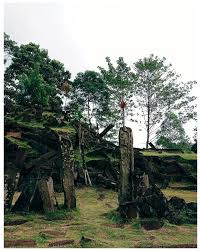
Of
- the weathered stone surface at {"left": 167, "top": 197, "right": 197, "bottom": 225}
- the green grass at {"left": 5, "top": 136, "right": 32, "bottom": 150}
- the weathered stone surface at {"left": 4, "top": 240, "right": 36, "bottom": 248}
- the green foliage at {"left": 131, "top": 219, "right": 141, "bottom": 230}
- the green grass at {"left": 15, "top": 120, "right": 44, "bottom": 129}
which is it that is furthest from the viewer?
the green grass at {"left": 15, "top": 120, "right": 44, "bottom": 129}

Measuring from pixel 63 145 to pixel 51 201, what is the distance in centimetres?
182

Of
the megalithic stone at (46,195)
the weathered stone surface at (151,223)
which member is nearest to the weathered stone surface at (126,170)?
the weathered stone surface at (151,223)

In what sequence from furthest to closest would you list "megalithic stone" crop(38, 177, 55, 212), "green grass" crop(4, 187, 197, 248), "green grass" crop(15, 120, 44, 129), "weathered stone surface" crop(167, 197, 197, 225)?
1. "green grass" crop(15, 120, 44, 129)
2. "megalithic stone" crop(38, 177, 55, 212)
3. "weathered stone surface" crop(167, 197, 197, 225)
4. "green grass" crop(4, 187, 197, 248)

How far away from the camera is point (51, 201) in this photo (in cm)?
959

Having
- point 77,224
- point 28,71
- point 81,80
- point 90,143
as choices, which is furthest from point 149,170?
point 81,80

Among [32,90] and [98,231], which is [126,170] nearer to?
[98,231]

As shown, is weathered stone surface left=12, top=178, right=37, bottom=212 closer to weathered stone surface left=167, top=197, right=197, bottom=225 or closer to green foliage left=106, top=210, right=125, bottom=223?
green foliage left=106, top=210, right=125, bottom=223

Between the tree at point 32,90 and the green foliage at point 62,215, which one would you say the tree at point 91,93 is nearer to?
the tree at point 32,90

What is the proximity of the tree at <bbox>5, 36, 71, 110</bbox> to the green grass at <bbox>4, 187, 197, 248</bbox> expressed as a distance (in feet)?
83.6

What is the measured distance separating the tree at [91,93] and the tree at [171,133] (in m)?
8.66

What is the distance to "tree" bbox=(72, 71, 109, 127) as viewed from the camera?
145 ft

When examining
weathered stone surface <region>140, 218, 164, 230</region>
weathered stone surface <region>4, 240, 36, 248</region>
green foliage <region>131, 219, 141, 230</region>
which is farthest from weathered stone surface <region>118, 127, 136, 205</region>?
Result: weathered stone surface <region>4, 240, 36, 248</region>

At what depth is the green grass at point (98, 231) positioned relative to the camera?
23.3 feet

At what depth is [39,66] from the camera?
3672cm
